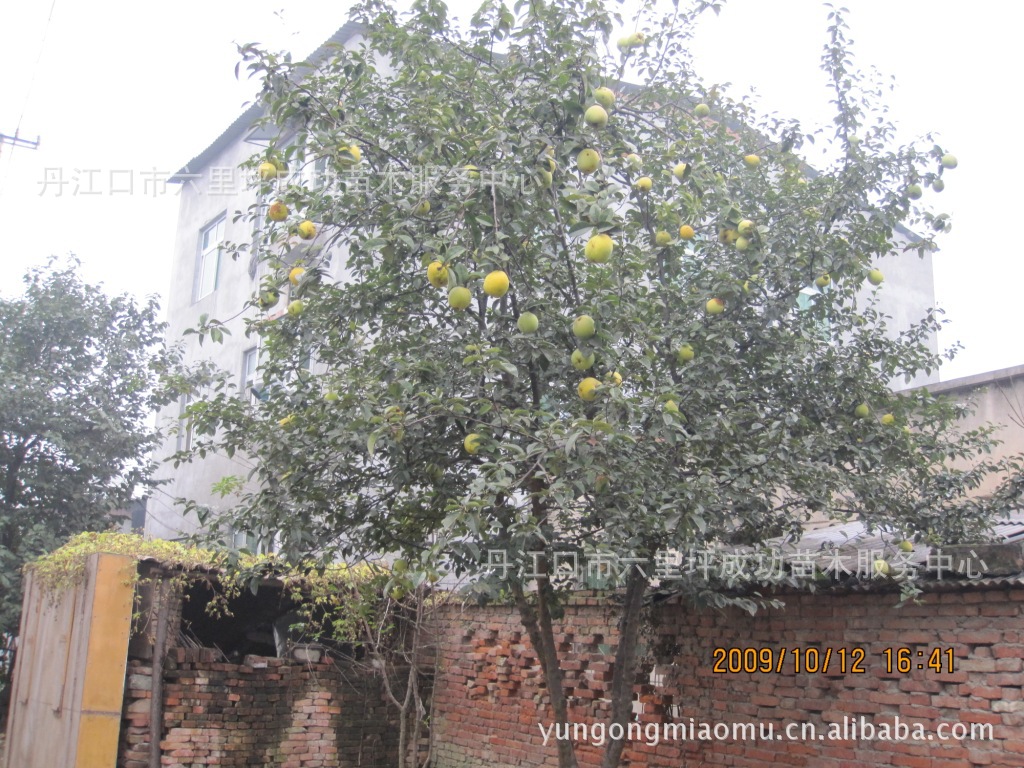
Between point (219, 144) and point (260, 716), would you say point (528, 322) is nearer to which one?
point (260, 716)

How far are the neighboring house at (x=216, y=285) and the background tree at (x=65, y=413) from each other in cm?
89

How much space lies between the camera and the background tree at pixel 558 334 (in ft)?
15.3

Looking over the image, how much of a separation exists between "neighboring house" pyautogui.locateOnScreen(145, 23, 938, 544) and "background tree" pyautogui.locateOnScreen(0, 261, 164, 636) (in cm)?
89

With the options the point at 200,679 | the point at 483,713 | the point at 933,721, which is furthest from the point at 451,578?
the point at 933,721

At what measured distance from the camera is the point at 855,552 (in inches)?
246

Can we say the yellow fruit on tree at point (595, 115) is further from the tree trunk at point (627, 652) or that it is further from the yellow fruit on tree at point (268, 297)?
the tree trunk at point (627, 652)

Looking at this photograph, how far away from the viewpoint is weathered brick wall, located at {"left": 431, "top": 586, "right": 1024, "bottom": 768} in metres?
4.97

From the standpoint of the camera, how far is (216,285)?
53.9ft

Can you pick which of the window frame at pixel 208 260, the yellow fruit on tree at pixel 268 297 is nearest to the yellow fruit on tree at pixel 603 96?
the yellow fruit on tree at pixel 268 297

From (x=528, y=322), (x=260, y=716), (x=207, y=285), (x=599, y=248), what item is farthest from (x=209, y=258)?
(x=599, y=248)

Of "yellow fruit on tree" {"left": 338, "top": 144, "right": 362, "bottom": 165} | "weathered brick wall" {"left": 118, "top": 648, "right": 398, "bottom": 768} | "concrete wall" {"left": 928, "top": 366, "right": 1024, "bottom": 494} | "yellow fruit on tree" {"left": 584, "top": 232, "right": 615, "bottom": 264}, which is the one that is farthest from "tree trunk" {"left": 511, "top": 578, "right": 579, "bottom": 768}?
"concrete wall" {"left": 928, "top": 366, "right": 1024, "bottom": 494}

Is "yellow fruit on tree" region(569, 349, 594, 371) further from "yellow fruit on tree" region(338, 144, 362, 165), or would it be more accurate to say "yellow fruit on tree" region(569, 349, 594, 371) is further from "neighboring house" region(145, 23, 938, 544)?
"neighboring house" region(145, 23, 938, 544)

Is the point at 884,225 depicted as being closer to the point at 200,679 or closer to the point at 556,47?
the point at 556,47

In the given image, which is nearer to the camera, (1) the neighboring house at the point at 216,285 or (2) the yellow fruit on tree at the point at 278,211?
(2) the yellow fruit on tree at the point at 278,211
